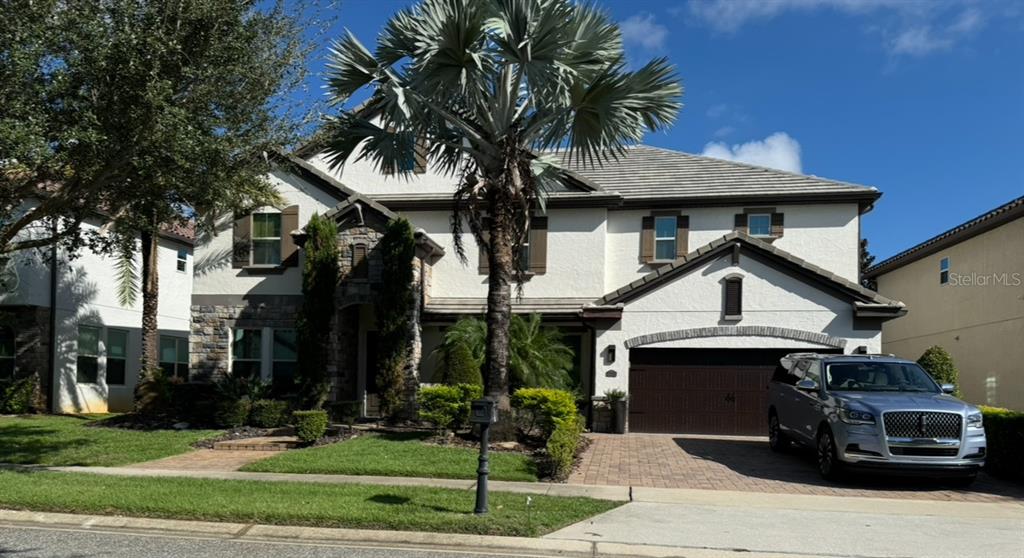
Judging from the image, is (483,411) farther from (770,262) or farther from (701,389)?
(770,262)

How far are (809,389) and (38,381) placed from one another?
1895cm

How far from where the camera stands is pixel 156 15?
10273 millimetres

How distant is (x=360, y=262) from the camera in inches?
725

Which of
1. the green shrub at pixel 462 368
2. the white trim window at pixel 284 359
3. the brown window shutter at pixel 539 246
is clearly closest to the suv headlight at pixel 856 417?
the green shrub at pixel 462 368

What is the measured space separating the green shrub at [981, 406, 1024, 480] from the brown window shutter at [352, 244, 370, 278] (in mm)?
12934

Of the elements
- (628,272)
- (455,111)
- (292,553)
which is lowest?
(292,553)

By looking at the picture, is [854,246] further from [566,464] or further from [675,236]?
[566,464]

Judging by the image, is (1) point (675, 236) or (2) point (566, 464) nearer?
(2) point (566, 464)

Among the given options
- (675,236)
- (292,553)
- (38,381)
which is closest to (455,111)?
(675,236)

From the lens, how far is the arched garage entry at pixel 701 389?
56.7 feet

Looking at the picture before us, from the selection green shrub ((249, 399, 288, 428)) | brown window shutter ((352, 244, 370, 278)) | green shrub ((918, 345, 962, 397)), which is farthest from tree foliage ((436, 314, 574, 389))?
green shrub ((918, 345, 962, 397))

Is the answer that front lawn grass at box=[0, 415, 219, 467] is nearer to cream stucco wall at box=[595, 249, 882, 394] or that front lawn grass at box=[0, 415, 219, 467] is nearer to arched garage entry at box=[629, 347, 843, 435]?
cream stucco wall at box=[595, 249, 882, 394]

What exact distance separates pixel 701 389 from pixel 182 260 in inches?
689

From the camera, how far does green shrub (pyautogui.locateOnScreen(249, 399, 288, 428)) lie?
653 inches
